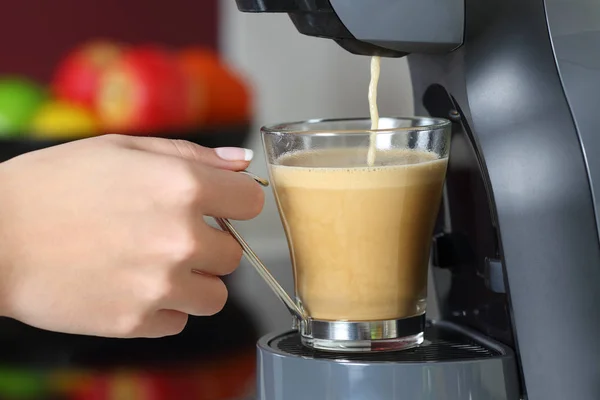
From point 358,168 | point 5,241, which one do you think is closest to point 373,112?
point 358,168

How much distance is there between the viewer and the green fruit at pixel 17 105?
1166 millimetres

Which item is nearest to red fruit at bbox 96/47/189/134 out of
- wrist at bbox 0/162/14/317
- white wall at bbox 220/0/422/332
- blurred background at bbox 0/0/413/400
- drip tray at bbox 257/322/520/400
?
blurred background at bbox 0/0/413/400

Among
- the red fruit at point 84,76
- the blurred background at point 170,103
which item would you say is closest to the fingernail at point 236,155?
the blurred background at point 170,103

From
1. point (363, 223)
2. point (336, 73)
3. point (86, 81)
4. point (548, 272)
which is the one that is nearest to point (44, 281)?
point (363, 223)

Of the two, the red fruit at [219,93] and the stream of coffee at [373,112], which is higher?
the red fruit at [219,93]

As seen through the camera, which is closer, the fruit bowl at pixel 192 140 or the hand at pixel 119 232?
the hand at pixel 119 232

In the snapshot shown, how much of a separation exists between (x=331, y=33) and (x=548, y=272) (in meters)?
0.18

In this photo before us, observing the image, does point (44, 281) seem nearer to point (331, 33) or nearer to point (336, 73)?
point (331, 33)

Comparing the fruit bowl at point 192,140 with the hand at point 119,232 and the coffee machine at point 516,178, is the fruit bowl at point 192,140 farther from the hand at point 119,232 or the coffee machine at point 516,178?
the coffee machine at point 516,178

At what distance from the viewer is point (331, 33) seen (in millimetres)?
552

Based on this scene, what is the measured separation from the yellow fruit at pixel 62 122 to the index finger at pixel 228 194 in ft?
1.83

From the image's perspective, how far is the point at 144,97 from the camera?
127 cm

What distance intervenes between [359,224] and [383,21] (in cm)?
13

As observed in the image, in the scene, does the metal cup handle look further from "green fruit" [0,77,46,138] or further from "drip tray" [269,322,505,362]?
"green fruit" [0,77,46,138]
